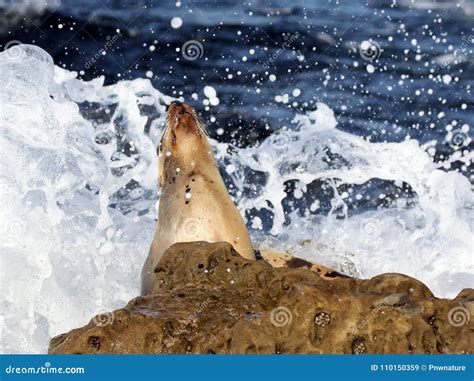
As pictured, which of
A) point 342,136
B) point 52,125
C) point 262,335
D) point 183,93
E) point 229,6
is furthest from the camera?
point 229,6

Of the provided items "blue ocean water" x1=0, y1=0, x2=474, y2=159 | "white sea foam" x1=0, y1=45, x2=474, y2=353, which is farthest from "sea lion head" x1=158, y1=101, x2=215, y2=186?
"blue ocean water" x1=0, y1=0, x2=474, y2=159

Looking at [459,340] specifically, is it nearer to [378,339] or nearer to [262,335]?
[378,339]

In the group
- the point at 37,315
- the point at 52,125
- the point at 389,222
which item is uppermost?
the point at 52,125

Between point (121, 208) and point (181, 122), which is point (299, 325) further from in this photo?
point (121, 208)

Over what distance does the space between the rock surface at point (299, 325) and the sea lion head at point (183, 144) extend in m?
2.73

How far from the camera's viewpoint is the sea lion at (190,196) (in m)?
7.81

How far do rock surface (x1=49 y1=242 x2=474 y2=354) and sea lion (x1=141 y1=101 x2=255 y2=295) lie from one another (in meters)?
2.17

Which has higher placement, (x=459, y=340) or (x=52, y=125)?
(x=52, y=125)

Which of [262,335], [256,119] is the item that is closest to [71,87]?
[256,119]

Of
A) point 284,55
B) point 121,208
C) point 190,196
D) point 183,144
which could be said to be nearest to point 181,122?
point 183,144

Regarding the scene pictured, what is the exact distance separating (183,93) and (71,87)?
6.12 ft

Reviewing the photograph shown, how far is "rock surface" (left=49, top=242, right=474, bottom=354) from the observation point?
507 centimetres

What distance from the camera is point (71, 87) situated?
13.8 meters

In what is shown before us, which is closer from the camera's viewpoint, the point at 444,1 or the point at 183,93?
the point at 183,93
